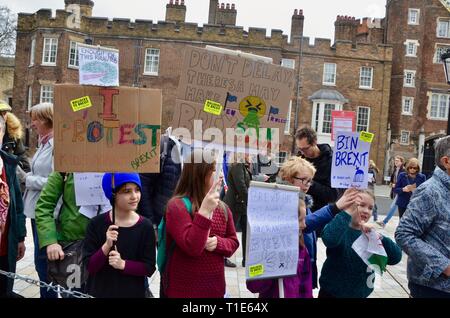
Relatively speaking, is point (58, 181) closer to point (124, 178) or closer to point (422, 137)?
point (124, 178)

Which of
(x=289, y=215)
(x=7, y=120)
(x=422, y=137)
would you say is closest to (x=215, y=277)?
(x=289, y=215)

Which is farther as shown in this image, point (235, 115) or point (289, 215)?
point (235, 115)

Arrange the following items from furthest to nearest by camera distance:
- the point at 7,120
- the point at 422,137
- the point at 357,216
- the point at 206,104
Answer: the point at 422,137
the point at 7,120
the point at 206,104
the point at 357,216

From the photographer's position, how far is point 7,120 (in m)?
4.70

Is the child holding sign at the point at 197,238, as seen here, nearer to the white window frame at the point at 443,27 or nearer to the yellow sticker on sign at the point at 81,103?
the yellow sticker on sign at the point at 81,103

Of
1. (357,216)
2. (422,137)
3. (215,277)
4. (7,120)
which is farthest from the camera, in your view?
(422,137)

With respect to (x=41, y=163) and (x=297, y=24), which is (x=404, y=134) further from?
(x=41, y=163)

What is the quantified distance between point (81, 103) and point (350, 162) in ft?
6.35

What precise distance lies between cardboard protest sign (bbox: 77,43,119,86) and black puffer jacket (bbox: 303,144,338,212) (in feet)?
8.23

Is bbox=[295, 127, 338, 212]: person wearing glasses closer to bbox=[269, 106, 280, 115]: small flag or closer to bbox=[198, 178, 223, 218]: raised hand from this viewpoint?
bbox=[269, 106, 280, 115]: small flag

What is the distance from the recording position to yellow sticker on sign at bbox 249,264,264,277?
2832mm

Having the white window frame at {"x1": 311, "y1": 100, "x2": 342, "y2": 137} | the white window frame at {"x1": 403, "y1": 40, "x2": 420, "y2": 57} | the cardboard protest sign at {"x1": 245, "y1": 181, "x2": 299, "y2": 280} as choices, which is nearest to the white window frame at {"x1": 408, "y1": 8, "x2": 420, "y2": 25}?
the white window frame at {"x1": 403, "y1": 40, "x2": 420, "y2": 57}

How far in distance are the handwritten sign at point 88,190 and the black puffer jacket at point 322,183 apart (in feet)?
7.52
